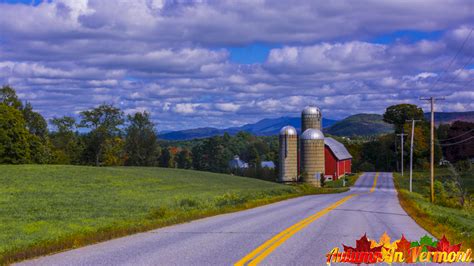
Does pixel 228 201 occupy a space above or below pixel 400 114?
below

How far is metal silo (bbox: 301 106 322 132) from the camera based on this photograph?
3733 inches

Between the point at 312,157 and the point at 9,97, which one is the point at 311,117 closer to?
the point at 312,157

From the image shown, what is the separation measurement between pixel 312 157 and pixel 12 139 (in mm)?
41133

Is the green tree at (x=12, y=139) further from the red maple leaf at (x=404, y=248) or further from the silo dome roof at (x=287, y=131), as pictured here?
the red maple leaf at (x=404, y=248)

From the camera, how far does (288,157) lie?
292 feet

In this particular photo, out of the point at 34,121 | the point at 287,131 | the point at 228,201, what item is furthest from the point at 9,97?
the point at 228,201

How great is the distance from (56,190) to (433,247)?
3013cm

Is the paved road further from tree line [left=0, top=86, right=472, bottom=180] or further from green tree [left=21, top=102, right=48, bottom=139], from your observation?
green tree [left=21, top=102, right=48, bottom=139]

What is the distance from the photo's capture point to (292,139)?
295 ft

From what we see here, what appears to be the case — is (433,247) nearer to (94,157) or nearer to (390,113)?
(94,157)

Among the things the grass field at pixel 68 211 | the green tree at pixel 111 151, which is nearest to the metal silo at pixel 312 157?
the green tree at pixel 111 151

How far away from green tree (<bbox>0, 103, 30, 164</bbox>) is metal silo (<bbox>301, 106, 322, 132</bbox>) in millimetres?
44044

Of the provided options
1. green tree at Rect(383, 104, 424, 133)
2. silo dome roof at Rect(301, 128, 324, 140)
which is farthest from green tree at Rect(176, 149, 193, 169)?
silo dome roof at Rect(301, 128, 324, 140)

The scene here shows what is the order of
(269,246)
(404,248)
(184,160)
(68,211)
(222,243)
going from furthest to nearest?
(184,160) → (68,211) → (222,243) → (269,246) → (404,248)
